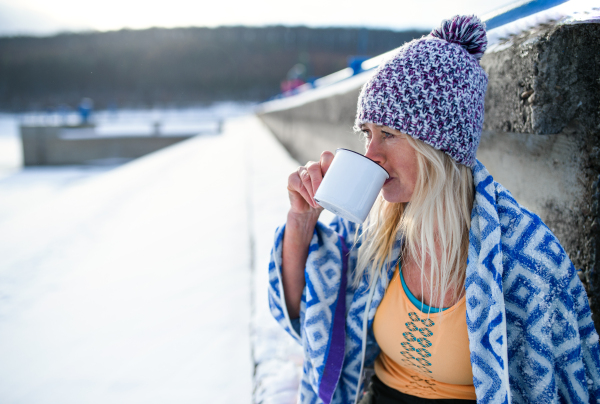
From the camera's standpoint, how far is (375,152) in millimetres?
920

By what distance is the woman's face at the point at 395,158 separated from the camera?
0.91 m

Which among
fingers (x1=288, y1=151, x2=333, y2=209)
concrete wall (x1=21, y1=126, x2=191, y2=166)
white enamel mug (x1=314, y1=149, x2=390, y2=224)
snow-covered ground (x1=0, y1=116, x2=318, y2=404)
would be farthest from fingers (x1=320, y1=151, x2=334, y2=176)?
concrete wall (x1=21, y1=126, x2=191, y2=166)

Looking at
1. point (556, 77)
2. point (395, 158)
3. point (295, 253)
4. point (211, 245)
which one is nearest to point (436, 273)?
point (395, 158)

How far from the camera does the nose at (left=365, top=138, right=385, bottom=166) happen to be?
913mm

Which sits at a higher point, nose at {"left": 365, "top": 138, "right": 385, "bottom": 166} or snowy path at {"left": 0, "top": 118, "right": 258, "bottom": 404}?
nose at {"left": 365, "top": 138, "right": 385, "bottom": 166}

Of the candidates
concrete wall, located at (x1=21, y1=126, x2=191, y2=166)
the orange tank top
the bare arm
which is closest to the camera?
the orange tank top

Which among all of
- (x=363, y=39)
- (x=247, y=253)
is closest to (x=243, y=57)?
(x=363, y=39)

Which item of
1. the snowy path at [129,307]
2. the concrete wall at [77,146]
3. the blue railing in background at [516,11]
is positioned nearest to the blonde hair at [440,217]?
the blue railing in background at [516,11]

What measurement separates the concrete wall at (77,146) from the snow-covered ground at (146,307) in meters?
16.0

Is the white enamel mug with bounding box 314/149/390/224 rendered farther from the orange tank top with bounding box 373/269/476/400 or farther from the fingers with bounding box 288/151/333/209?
the orange tank top with bounding box 373/269/476/400

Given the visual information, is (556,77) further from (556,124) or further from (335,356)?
(335,356)

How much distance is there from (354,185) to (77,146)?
19.9 metres

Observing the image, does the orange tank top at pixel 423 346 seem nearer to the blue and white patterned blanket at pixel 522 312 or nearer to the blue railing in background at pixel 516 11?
the blue and white patterned blanket at pixel 522 312

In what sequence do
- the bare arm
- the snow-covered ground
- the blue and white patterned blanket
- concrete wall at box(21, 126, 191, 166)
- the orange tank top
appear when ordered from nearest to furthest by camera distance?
the blue and white patterned blanket, the orange tank top, the bare arm, the snow-covered ground, concrete wall at box(21, 126, 191, 166)
